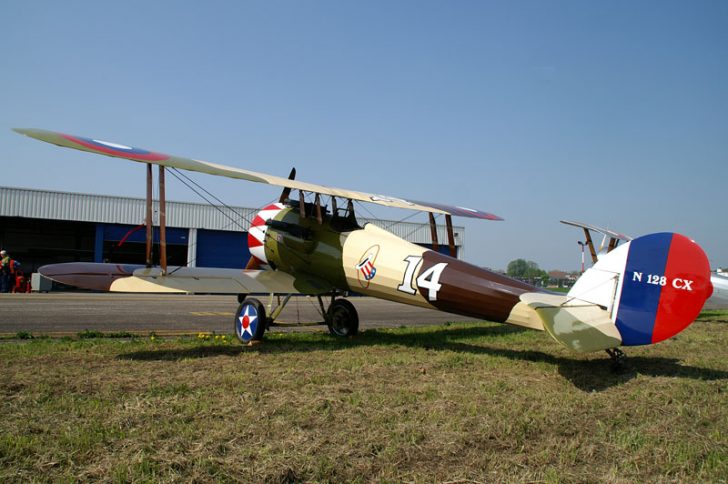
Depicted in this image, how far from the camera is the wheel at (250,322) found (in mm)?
8547

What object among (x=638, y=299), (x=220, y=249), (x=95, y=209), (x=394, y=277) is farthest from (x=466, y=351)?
(x=95, y=209)

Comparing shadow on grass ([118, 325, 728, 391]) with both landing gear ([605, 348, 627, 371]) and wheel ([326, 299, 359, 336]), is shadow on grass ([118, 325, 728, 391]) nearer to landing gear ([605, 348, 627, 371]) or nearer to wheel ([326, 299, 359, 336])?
landing gear ([605, 348, 627, 371])

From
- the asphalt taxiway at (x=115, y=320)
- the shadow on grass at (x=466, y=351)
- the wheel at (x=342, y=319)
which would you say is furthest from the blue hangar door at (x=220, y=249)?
the shadow on grass at (x=466, y=351)

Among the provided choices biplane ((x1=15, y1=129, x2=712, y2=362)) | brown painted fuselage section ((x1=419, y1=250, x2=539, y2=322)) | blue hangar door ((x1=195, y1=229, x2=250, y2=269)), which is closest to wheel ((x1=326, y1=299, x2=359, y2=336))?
biplane ((x1=15, y1=129, x2=712, y2=362))

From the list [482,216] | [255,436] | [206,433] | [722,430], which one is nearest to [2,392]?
[206,433]

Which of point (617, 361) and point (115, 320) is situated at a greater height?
point (617, 361)

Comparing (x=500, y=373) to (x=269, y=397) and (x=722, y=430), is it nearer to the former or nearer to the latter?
(x=722, y=430)

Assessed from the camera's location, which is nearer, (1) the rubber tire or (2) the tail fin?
(2) the tail fin

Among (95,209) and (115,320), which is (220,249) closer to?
(95,209)

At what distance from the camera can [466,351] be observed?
26.5 ft

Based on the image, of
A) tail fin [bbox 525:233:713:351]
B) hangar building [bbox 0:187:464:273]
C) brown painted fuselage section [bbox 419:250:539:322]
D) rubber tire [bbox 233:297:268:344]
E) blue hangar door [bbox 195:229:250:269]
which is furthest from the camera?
blue hangar door [bbox 195:229:250:269]

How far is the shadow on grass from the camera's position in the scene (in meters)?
6.30

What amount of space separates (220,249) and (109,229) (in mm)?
6595

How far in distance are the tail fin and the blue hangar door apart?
29.8 m
